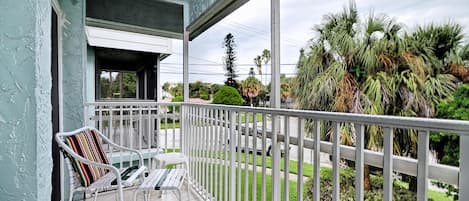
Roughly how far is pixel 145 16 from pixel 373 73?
4.79 metres

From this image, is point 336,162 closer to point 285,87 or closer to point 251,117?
point 285,87

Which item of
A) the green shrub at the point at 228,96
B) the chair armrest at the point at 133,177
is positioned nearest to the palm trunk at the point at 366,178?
the green shrub at the point at 228,96

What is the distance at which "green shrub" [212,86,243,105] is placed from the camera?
8.54 ft

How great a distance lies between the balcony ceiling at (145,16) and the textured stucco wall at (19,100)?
9.14ft

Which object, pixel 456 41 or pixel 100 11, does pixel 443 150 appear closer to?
pixel 456 41

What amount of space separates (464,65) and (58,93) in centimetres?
343

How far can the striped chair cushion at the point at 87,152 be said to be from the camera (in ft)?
8.10

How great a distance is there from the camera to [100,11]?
493cm

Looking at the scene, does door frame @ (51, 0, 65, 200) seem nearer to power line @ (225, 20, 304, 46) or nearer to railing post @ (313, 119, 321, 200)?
power line @ (225, 20, 304, 46)

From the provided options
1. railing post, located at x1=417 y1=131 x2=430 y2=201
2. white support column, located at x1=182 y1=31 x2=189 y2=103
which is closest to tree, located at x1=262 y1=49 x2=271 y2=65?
railing post, located at x1=417 y1=131 x2=430 y2=201

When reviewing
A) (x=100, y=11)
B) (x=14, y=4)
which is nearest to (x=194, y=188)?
(x=14, y=4)

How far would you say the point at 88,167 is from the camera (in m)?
2.54

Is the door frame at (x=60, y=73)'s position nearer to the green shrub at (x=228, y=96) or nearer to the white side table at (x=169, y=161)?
the white side table at (x=169, y=161)

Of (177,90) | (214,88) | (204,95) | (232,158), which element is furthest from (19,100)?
(177,90)
